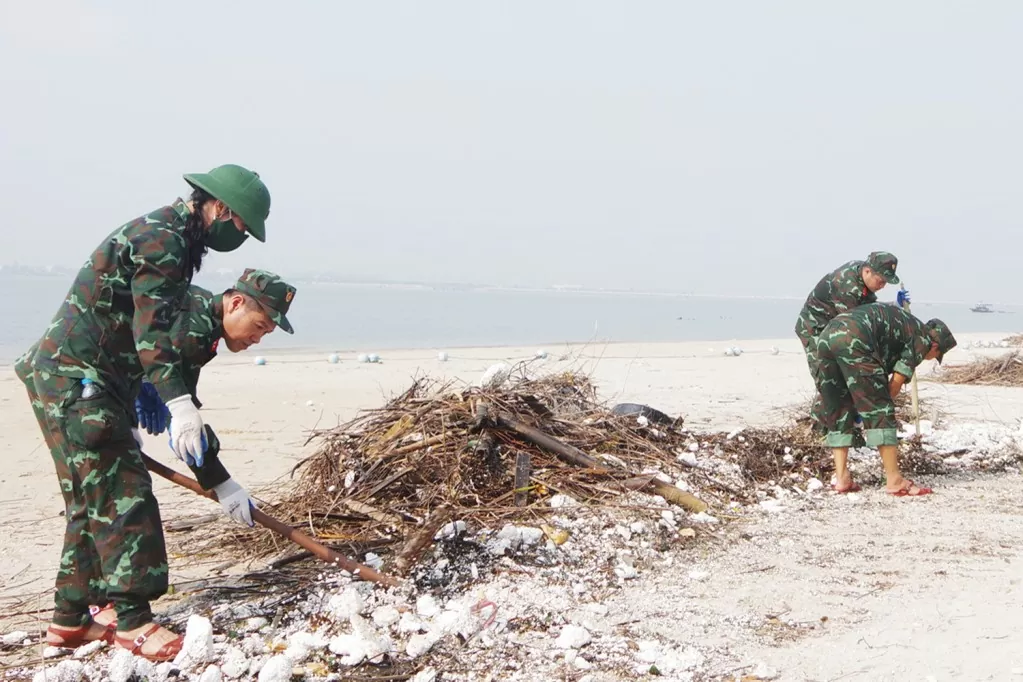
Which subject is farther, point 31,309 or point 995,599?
point 31,309

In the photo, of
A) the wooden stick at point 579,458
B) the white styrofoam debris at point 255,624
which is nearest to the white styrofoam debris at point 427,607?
the white styrofoam debris at point 255,624

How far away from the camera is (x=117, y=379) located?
287cm

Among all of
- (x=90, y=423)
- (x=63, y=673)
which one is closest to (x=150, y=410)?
(x=90, y=423)

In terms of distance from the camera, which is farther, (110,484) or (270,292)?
(270,292)

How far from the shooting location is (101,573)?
9.84 feet

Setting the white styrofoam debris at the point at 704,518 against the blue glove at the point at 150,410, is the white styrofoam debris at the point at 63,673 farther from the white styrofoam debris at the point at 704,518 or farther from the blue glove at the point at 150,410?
the white styrofoam debris at the point at 704,518

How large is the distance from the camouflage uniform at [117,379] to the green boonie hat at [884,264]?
4663 mm

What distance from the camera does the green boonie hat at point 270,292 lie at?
2.91m

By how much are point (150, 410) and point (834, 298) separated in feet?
15.8

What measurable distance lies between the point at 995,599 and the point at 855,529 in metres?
1.05

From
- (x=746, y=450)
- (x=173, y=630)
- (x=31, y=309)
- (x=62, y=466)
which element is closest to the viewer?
(x=62, y=466)

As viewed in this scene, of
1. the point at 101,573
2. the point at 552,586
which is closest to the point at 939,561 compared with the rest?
the point at 552,586

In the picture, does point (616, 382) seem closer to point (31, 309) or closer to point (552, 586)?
point (552, 586)

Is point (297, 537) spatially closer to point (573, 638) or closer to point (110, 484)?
point (110, 484)
